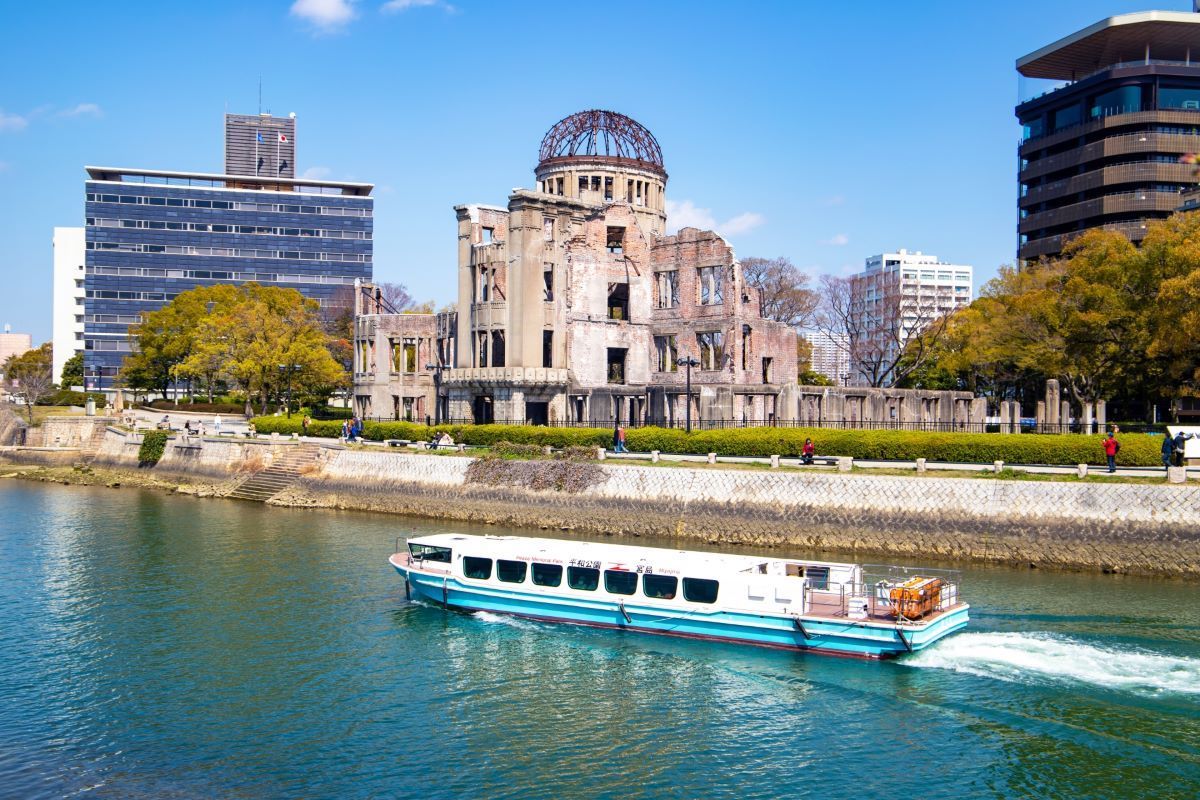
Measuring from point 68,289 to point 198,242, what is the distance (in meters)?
26.3

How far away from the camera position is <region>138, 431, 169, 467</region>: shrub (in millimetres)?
72875

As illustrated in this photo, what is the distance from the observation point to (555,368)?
235 ft

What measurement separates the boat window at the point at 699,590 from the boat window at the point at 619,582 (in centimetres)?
170

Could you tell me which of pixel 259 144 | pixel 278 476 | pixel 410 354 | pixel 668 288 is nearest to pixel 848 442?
pixel 668 288

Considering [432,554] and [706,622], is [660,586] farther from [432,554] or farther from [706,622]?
[432,554]

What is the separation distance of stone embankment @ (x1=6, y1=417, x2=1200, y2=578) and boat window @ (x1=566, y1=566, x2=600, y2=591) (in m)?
15.6

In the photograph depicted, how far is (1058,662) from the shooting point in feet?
86.3

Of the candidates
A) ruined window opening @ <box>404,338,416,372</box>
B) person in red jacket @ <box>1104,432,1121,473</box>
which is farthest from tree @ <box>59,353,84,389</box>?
person in red jacket @ <box>1104,432,1121,473</box>

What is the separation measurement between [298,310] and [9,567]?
53458 mm

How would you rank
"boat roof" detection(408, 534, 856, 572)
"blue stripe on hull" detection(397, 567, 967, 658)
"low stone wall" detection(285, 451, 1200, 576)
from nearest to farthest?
"blue stripe on hull" detection(397, 567, 967, 658) < "boat roof" detection(408, 534, 856, 572) < "low stone wall" detection(285, 451, 1200, 576)

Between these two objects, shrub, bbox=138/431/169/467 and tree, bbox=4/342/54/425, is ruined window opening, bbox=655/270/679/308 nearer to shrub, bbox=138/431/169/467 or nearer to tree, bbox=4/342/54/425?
shrub, bbox=138/431/169/467

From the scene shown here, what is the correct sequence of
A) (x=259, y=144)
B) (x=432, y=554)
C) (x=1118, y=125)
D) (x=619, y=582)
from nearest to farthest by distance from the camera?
1. (x=619, y=582)
2. (x=432, y=554)
3. (x=1118, y=125)
4. (x=259, y=144)

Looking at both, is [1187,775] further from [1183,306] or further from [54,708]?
[1183,306]

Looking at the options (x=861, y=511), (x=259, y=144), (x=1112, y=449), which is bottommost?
(x=861, y=511)
